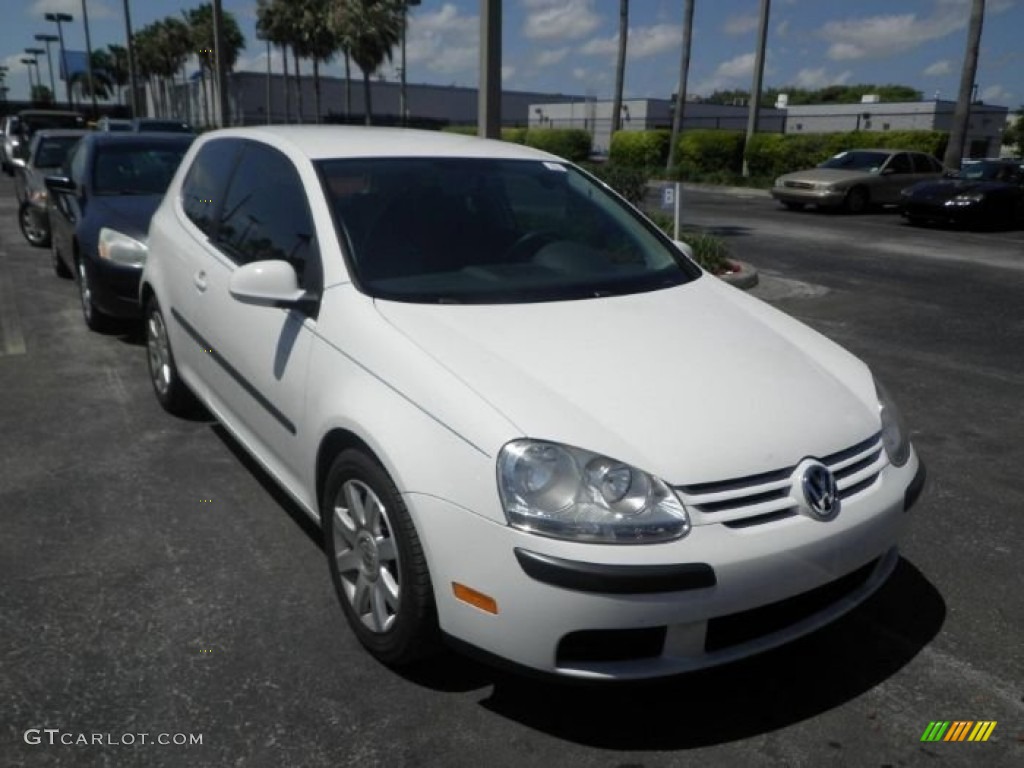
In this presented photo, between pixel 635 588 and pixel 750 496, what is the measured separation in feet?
1.40

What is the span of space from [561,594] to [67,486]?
9.70 ft

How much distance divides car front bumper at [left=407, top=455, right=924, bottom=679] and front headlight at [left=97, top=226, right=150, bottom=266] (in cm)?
456

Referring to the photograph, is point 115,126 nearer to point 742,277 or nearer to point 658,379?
point 742,277

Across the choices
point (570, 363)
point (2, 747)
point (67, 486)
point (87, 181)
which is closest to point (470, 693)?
point (570, 363)

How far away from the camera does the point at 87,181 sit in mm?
7305

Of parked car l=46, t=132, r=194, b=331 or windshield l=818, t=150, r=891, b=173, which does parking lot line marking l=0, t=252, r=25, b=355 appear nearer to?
parked car l=46, t=132, r=194, b=331

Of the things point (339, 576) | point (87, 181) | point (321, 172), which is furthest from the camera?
point (87, 181)

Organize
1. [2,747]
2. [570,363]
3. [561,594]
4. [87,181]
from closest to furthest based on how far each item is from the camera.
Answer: [561,594] → [2,747] → [570,363] → [87,181]

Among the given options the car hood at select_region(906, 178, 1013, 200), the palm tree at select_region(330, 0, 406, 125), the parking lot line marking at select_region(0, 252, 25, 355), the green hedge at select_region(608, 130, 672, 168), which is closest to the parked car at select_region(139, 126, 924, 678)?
the parking lot line marking at select_region(0, 252, 25, 355)

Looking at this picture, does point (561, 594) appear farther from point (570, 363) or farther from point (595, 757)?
point (570, 363)

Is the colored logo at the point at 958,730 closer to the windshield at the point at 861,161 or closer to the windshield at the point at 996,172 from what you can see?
the windshield at the point at 996,172

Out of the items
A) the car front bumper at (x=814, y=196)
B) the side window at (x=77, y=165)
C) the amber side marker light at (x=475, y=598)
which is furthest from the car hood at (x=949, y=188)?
the amber side marker light at (x=475, y=598)

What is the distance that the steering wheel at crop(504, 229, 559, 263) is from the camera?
11.4 feet

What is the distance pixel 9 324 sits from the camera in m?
7.30
